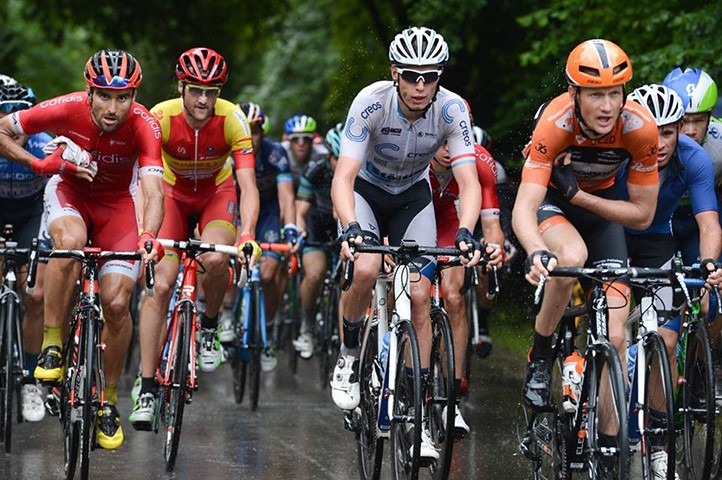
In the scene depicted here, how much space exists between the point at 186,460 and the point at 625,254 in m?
3.27

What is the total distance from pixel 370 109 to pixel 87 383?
219cm

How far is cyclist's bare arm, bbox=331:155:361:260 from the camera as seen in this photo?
7.55 meters

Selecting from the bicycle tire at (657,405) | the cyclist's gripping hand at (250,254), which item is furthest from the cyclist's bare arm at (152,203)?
the bicycle tire at (657,405)

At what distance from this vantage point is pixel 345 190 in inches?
301

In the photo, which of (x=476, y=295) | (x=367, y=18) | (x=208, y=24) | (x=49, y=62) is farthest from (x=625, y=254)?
(x=49, y=62)

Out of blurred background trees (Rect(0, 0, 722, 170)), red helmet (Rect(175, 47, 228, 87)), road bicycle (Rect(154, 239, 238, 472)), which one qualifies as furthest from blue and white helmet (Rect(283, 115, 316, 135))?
road bicycle (Rect(154, 239, 238, 472))

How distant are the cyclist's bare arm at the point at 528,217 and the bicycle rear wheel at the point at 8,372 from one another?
12.5 feet

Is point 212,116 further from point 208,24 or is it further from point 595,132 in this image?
point 208,24

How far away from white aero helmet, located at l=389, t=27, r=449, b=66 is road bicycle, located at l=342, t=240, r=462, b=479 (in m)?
1.04

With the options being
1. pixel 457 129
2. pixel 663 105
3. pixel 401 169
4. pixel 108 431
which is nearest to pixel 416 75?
pixel 457 129

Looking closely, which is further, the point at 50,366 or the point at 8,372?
the point at 8,372

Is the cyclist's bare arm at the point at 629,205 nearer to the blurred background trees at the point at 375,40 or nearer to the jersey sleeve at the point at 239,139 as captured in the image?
the jersey sleeve at the point at 239,139

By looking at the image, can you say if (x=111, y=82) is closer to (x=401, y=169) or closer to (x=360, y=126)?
(x=360, y=126)

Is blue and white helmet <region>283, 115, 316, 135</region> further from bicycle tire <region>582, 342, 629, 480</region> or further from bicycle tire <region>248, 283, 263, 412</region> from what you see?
bicycle tire <region>582, 342, 629, 480</region>
